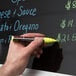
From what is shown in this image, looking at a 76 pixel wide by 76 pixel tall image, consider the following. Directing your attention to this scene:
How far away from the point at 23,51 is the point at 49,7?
0.19 metres

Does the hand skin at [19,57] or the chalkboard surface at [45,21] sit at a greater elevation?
the chalkboard surface at [45,21]

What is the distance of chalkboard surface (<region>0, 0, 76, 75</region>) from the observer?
0.73 metres

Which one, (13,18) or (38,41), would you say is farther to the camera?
(13,18)

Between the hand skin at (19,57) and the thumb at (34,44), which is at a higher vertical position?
the thumb at (34,44)

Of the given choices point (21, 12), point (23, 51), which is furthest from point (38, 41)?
point (21, 12)

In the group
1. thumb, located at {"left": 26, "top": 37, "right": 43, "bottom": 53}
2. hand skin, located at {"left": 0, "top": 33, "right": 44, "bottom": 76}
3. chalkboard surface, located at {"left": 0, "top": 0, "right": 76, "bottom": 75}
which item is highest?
chalkboard surface, located at {"left": 0, "top": 0, "right": 76, "bottom": 75}

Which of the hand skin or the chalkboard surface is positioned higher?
the chalkboard surface

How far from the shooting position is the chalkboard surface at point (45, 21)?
735mm

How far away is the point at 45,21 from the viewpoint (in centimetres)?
79

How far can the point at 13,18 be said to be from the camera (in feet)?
2.87

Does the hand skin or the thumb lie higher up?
Answer: the thumb

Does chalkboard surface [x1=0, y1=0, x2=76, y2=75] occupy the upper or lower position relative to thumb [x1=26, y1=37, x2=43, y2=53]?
upper

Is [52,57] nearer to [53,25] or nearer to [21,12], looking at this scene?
[53,25]

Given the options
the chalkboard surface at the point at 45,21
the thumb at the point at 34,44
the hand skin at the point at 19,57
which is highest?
the chalkboard surface at the point at 45,21
